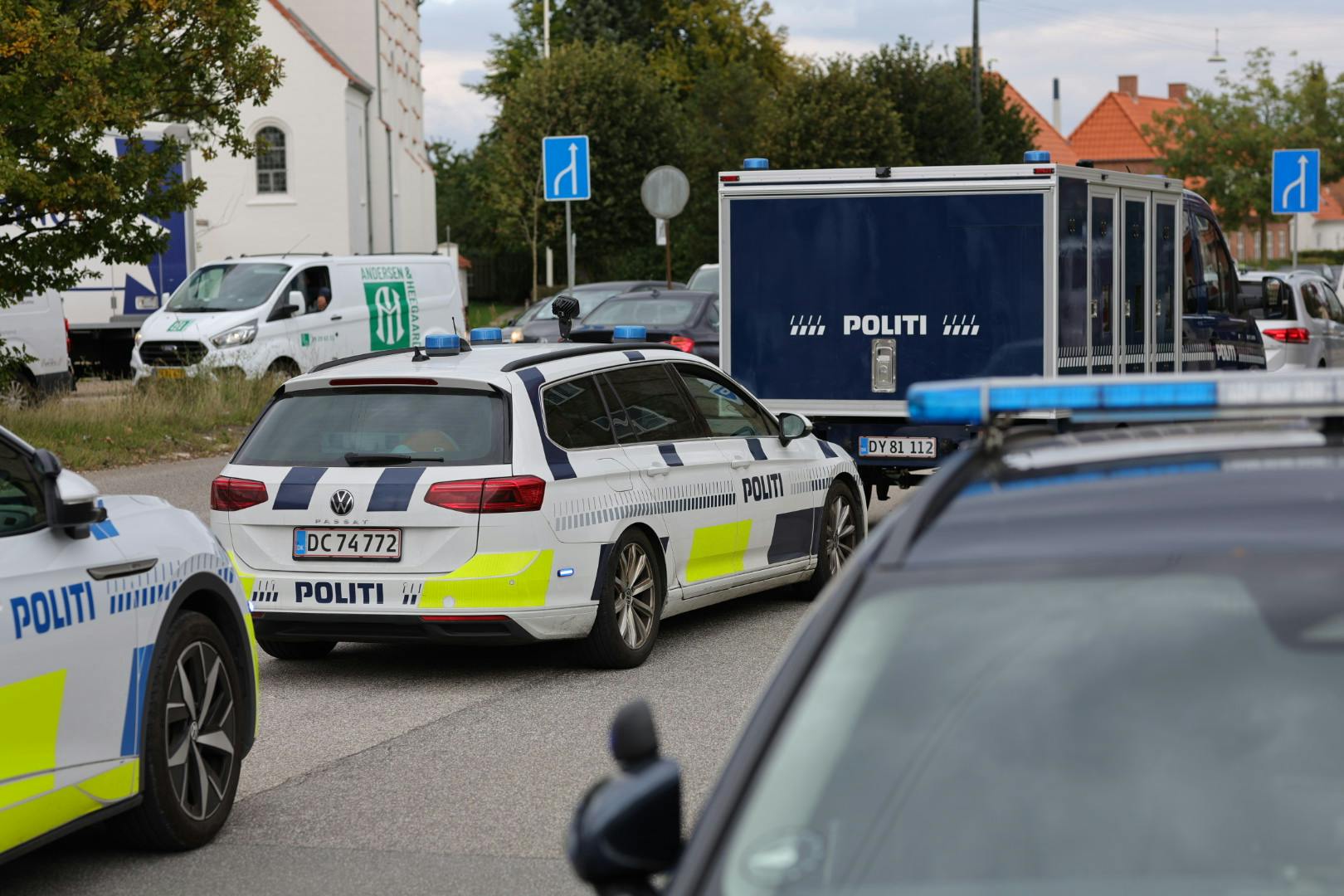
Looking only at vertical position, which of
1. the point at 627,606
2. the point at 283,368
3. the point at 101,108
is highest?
the point at 101,108

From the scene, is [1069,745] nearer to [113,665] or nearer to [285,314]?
[113,665]

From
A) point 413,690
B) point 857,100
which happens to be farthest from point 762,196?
point 857,100

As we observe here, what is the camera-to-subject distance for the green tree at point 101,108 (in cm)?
1814

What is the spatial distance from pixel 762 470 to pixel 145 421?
12.3 metres

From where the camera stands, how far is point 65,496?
529cm

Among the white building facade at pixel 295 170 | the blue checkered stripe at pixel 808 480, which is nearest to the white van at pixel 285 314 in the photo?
the blue checkered stripe at pixel 808 480

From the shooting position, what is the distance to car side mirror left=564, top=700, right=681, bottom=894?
271 cm

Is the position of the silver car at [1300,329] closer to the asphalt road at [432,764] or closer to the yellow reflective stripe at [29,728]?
the asphalt road at [432,764]

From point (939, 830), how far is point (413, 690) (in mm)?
6292

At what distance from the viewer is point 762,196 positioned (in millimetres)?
13586

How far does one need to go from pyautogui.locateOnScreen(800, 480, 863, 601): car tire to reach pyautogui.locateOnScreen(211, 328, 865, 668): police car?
1358 mm

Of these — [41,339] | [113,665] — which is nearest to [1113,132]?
[41,339]

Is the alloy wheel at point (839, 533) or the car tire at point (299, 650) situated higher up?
the alloy wheel at point (839, 533)

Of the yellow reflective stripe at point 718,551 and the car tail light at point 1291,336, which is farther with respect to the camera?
the car tail light at point 1291,336
